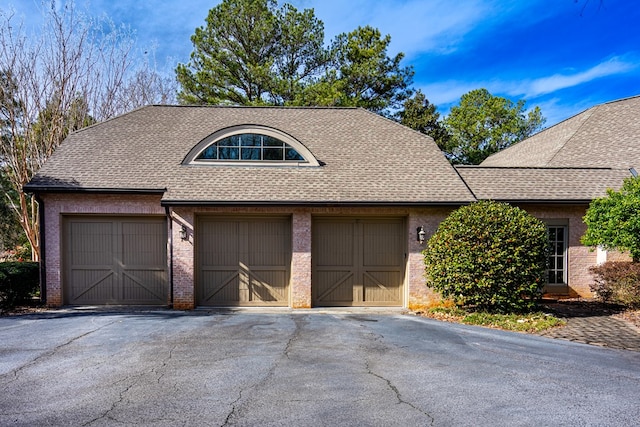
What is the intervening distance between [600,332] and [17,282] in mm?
13257

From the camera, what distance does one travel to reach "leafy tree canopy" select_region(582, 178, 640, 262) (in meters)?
8.97

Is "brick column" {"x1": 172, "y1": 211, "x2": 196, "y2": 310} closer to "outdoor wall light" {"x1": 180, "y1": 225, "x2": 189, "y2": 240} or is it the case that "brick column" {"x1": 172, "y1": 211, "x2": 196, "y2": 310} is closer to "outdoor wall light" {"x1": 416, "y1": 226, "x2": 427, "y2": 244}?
"outdoor wall light" {"x1": 180, "y1": 225, "x2": 189, "y2": 240}

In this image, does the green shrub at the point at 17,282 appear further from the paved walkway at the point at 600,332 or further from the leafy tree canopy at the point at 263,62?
the leafy tree canopy at the point at 263,62

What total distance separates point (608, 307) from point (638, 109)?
1030 cm

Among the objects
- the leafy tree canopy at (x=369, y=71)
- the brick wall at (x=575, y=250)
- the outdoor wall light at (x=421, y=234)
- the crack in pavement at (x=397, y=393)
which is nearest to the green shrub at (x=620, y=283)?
the brick wall at (x=575, y=250)

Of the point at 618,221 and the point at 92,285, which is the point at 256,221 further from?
the point at 618,221

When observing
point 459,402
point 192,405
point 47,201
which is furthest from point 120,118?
point 459,402

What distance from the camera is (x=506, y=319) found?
8.47 metres

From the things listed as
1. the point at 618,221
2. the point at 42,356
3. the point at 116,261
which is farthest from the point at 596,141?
the point at 42,356

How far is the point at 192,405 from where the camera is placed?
427 cm

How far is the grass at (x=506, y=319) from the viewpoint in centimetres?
800

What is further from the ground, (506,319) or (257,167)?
(257,167)

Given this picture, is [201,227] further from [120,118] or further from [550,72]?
[550,72]


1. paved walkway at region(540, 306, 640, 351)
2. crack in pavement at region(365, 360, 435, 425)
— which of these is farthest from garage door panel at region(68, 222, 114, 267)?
paved walkway at region(540, 306, 640, 351)
